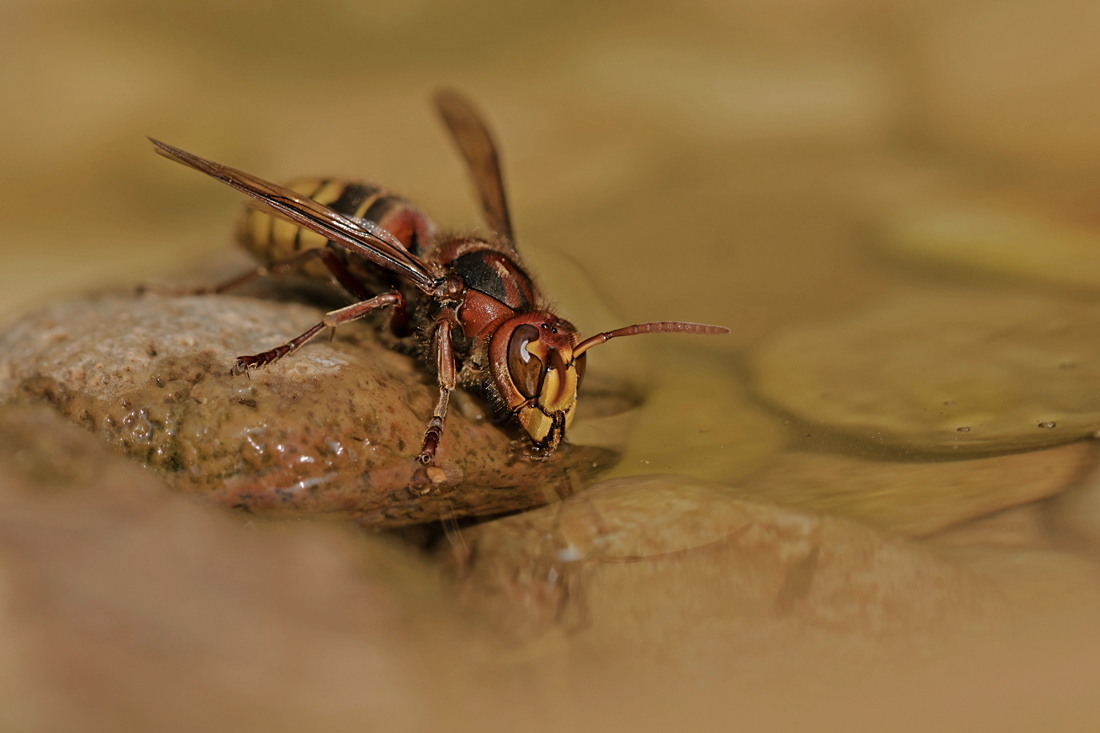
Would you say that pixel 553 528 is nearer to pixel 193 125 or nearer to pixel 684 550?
pixel 684 550

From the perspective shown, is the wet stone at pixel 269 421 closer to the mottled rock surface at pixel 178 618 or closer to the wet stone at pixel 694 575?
the wet stone at pixel 694 575

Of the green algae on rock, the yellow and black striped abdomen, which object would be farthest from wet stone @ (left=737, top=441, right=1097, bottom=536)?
the yellow and black striped abdomen

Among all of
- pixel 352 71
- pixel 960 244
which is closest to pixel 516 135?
pixel 352 71

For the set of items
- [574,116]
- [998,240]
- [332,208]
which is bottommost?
[998,240]

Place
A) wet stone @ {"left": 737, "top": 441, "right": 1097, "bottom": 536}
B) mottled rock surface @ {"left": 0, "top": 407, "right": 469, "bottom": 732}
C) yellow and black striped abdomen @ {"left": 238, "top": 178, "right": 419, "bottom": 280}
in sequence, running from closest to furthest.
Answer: mottled rock surface @ {"left": 0, "top": 407, "right": 469, "bottom": 732}
wet stone @ {"left": 737, "top": 441, "right": 1097, "bottom": 536}
yellow and black striped abdomen @ {"left": 238, "top": 178, "right": 419, "bottom": 280}

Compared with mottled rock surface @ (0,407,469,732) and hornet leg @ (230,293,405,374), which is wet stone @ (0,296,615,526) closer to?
hornet leg @ (230,293,405,374)

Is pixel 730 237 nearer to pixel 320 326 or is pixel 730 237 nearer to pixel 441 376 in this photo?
pixel 441 376

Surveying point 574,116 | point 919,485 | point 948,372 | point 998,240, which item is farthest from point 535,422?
point 574,116
